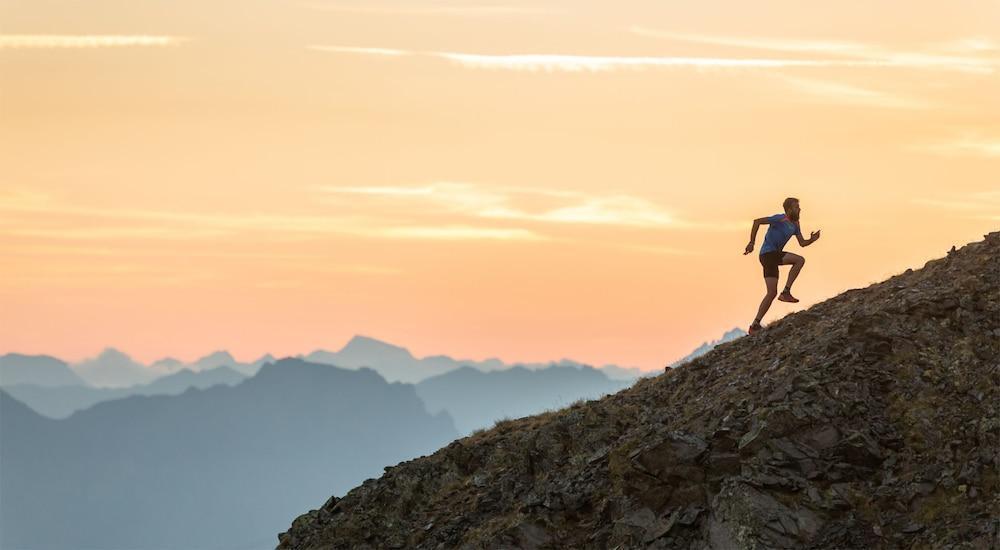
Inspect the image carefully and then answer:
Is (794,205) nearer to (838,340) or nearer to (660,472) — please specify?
(838,340)

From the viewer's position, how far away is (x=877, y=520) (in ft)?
81.7

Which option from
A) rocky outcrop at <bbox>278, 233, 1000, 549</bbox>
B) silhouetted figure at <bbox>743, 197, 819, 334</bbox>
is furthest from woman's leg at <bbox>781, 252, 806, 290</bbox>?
rocky outcrop at <bbox>278, 233, 1000, 549</bbox>

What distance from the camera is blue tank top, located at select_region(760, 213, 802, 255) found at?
1323 inches

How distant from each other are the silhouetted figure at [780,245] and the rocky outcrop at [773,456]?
1.07m

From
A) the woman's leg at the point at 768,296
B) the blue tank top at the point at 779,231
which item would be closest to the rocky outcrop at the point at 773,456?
the woman's leg at the point at 768,296

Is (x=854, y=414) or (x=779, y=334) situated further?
(x=779, y=334)

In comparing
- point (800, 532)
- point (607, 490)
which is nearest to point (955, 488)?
point (800, 532)

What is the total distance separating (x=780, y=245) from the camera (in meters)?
34.0

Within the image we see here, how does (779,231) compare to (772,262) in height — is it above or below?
above

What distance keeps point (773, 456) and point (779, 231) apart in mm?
9241

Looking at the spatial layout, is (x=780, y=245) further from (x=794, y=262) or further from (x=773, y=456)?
(x=773, y=456)

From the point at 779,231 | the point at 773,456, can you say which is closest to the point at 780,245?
the point at 779,231

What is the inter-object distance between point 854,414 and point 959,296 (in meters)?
5.19

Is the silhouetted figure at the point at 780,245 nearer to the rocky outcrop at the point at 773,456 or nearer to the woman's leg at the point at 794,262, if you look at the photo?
the woman's leg at the point at 794,262
